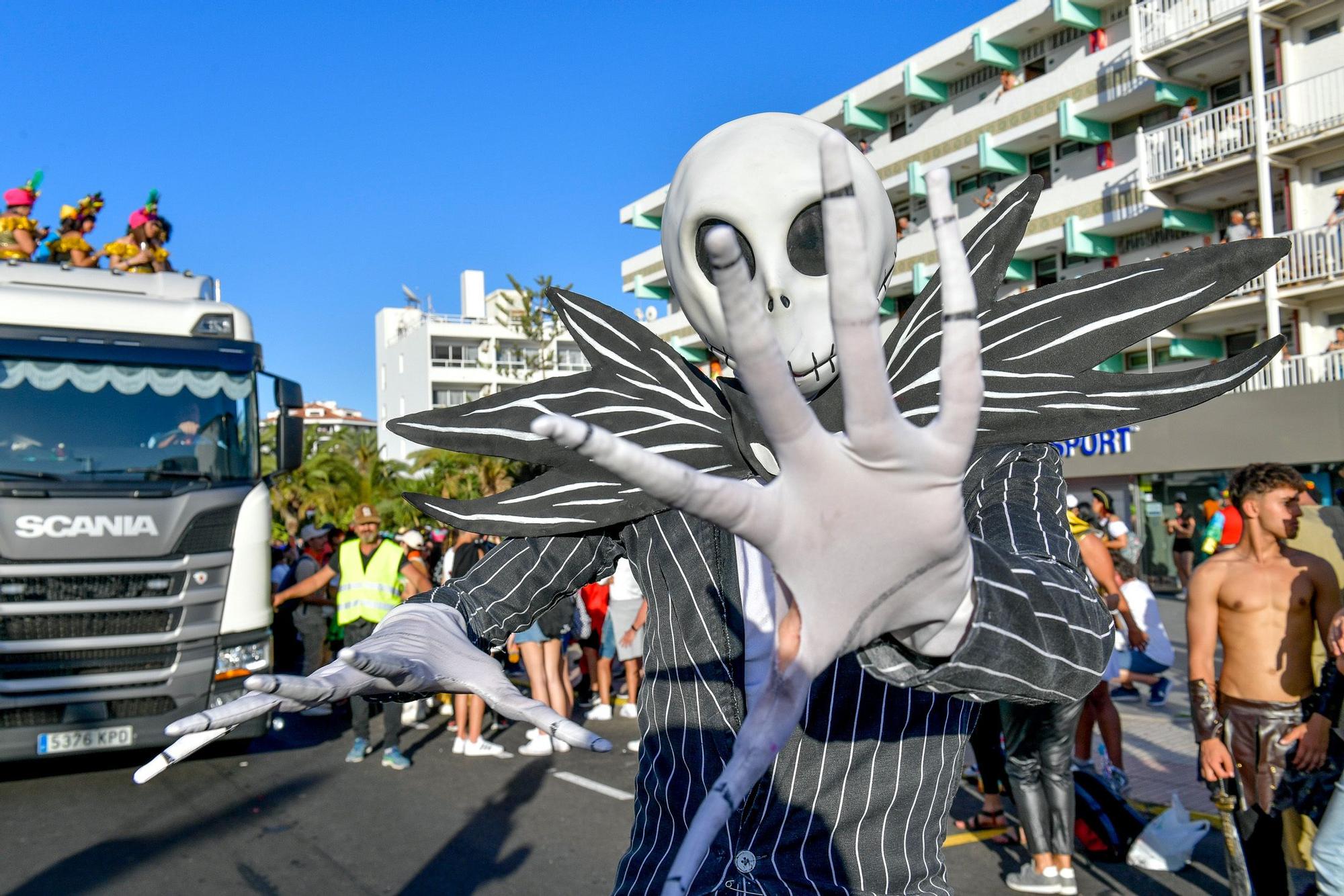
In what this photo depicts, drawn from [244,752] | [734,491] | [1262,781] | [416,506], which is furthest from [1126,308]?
[244,752]

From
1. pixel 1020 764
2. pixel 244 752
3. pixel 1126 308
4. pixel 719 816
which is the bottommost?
pixel 244 752

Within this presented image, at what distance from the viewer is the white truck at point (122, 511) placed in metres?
6.20

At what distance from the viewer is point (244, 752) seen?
777 cm

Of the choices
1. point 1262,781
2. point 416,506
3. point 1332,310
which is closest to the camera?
point 416,506

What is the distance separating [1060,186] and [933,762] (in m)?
26.0

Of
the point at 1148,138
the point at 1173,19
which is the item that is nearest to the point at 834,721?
the point at 1148,138

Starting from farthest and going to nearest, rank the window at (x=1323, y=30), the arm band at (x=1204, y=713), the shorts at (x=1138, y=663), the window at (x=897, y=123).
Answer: the window at (x=897, y=123) < the window at (x=1323, y=30) < the shorts at (x=1138, y=663) < the arm band at (x=1204, y=713)

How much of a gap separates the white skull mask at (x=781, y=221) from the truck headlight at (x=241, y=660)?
19.5 ft

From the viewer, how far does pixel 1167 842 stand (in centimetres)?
490

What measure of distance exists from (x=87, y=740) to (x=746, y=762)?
664 centimetres

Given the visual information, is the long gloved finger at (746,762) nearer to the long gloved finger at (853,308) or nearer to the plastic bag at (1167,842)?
the long gloved finger at (853,308)

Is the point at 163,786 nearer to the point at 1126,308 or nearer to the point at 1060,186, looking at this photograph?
the point at 1126,308

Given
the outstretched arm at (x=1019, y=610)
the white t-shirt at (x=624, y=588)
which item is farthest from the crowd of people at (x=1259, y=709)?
the white t-shirt at (x=624, y=588)

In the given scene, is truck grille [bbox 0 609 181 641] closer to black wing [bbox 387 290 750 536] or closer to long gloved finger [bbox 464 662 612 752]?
black wing [bbox 387 290 750 536]
